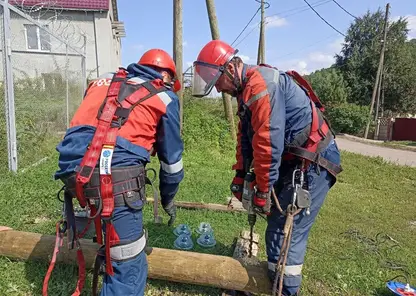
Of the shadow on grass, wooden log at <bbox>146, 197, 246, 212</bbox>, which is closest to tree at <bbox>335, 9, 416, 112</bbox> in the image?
wooden log at <bbox>146, 197, 246, 212</bbox>

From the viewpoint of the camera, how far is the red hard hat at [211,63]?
Answer: 2.73 metres

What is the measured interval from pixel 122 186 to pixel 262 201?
1041mm

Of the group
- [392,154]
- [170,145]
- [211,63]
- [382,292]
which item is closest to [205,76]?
[211,63]

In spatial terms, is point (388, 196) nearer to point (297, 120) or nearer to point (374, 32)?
point (297, 120)

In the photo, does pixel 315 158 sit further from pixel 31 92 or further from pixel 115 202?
pixel 31 92

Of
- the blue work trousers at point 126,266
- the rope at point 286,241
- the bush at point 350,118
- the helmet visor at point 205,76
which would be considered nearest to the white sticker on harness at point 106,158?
the blue work trousers at point 126,266

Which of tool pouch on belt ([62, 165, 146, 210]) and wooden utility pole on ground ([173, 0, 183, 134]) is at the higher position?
wooden utility pole on ground ([173, 0, 183, 134])

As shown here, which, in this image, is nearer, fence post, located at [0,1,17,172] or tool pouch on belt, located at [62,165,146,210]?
tool pouch on belt, located at [62,165,146,210]

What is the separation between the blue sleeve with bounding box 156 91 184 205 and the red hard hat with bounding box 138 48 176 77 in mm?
261

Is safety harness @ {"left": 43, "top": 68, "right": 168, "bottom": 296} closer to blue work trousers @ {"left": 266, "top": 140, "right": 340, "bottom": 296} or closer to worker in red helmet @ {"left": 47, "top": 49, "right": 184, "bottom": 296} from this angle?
worker in red helmet @ {"left": 47, "top": 49, "right": 184, "bottom": 296}

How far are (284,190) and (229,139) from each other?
6.89 meters

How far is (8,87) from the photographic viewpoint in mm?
5578

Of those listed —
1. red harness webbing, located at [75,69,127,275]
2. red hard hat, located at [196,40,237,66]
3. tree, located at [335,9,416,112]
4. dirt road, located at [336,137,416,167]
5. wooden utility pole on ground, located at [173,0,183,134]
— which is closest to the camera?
red harness webbing, located at [75,69,127,275]

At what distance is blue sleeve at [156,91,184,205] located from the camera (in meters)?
2.47
